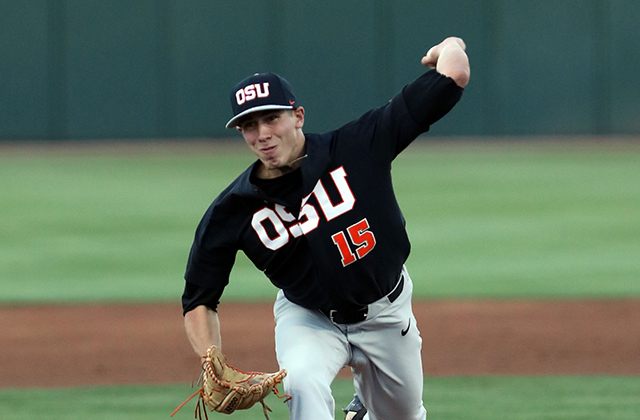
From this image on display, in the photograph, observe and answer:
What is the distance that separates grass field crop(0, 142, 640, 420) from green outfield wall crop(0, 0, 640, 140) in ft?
4.95

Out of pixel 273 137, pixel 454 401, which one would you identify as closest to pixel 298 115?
pixel 273 137

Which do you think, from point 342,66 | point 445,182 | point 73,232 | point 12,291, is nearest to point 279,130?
point 12,291

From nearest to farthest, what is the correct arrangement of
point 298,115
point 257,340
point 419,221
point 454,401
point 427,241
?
point 298,115
point 454,401
point 257,340
point 427,241
point 419,221

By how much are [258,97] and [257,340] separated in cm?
368

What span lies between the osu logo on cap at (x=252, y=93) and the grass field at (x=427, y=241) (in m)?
2.17

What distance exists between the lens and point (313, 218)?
3.76m

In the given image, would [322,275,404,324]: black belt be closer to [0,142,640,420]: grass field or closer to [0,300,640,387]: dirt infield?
[0,142,640,420]: grass field

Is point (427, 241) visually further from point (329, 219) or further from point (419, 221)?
point (329, 219)

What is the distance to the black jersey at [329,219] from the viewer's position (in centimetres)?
376

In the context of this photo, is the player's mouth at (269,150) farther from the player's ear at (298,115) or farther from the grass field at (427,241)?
the grass field at (427,241)

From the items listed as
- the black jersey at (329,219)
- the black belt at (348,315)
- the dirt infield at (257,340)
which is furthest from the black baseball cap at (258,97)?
the dirt infield at (257,340)

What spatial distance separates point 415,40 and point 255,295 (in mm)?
→ 13463

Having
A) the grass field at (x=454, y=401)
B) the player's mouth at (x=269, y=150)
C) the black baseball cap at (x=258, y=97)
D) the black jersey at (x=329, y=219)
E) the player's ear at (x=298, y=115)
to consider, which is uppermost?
the black baseball cap at (x=258, y=97)

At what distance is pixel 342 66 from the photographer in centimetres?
2103
